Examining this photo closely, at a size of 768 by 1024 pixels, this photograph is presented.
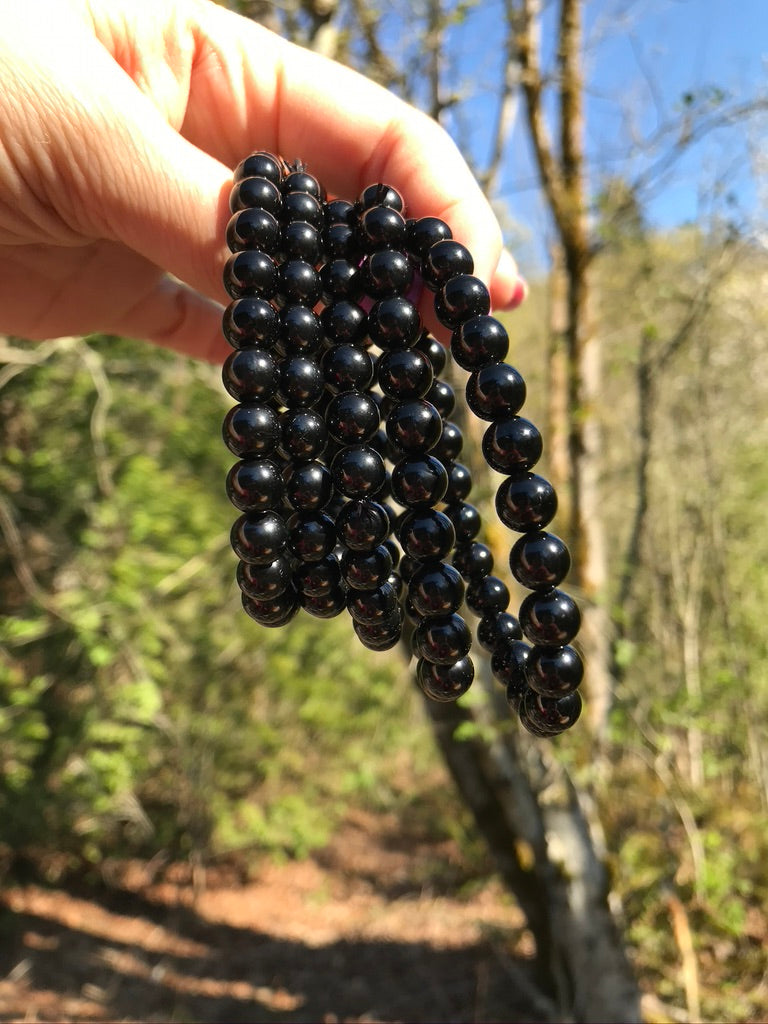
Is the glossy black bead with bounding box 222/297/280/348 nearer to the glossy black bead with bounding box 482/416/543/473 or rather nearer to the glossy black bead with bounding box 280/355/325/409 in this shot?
the glossy black bead with bounding box 280/355/325/409

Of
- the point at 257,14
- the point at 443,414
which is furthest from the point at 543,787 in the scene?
the point at 257,14

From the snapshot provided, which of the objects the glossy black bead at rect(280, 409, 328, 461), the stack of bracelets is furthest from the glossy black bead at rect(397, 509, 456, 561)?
the glossy black bead at rect(280, 409, 328, 461)

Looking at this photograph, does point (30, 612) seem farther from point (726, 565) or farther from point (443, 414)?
point (726, 565)

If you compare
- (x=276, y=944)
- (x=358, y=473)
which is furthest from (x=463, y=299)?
(x=276, y=944)

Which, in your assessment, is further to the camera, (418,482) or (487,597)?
(487,597)

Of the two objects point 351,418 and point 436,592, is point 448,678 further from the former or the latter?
point 351,418

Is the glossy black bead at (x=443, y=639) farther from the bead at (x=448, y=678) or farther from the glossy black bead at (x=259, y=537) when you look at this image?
the glossy black bead at (x=259, y=537)
